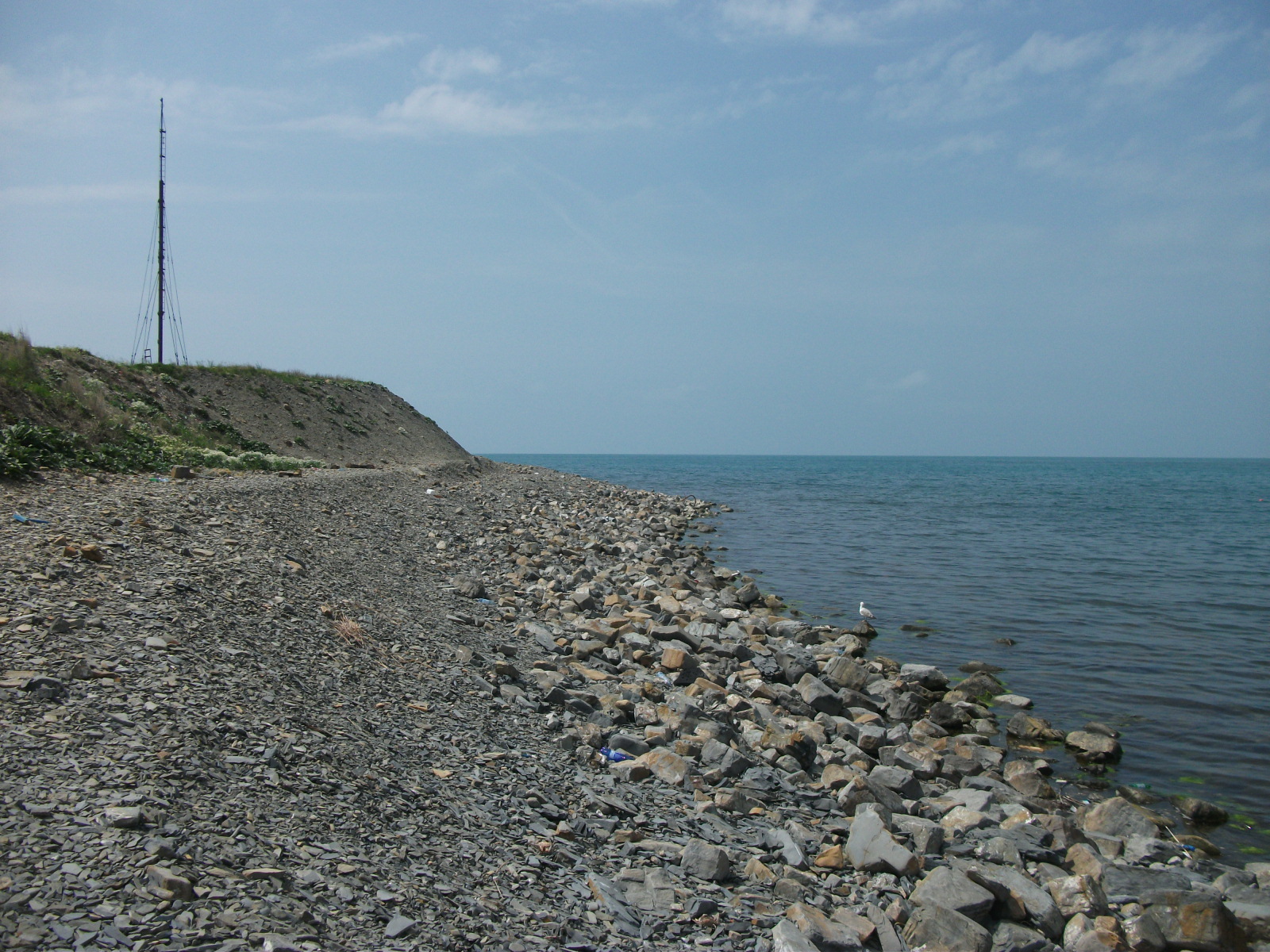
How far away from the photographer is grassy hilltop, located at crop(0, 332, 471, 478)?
1459 centimetres

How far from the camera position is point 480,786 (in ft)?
18.9

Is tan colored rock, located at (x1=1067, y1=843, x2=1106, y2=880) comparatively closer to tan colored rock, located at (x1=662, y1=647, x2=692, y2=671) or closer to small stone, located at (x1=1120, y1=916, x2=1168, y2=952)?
small stone, located at (x1=1120, y1=916, x2=1168, y2=952)

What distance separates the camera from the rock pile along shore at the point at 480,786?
3.85m

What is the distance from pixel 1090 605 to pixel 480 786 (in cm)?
1640

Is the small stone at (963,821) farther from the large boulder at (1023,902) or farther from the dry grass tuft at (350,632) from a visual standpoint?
the dry grass tuft at (350,632)

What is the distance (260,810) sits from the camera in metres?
4.38

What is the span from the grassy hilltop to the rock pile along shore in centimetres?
391

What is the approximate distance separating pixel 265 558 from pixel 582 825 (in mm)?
6346

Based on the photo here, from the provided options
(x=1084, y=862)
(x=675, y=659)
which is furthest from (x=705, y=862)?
(x=675, y=659)

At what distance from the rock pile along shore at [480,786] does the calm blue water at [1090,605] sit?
48.4 inches

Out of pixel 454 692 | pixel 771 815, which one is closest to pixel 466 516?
pixel 454 692

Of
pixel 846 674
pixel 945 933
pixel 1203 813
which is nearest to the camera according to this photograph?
pixel 945 933

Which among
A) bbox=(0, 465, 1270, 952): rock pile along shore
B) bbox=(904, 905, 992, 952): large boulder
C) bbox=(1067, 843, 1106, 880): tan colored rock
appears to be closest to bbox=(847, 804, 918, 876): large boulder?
bbox=(0, 465, 1270, 952): rock pile along shore

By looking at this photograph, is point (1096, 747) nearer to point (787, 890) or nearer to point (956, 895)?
point (956, 895)
